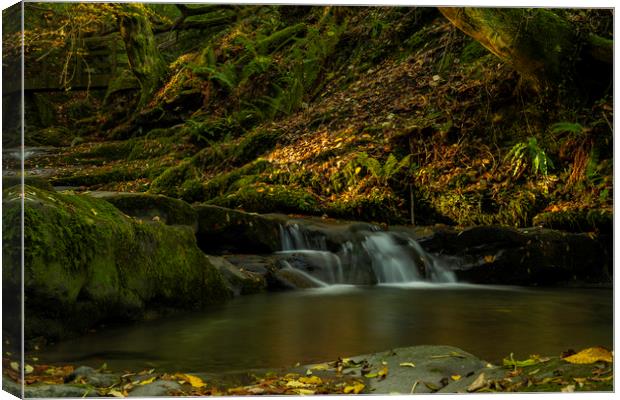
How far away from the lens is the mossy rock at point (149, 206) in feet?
19.9

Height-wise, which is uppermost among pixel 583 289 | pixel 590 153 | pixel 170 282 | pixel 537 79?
pixel 537 79

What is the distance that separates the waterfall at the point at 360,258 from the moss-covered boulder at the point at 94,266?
1.78 meters

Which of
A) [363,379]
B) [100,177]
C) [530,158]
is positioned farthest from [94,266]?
[100,177]

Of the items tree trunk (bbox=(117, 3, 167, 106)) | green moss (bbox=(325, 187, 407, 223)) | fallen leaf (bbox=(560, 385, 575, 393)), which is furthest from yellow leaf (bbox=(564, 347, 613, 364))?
tree trunk (bbox=(117, 3, 167, 106))

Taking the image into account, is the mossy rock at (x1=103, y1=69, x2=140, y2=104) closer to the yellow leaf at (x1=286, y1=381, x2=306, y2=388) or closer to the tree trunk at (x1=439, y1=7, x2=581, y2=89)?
the tree trunk at (x1=439, y1=7, x2=581, y2=89)

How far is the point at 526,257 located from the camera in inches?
279

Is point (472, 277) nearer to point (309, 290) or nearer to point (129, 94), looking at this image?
point (309, 290)

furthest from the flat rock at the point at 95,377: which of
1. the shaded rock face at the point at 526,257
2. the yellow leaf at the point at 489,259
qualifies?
the yellow leaf at the point at 489,259

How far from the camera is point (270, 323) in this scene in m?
4.54

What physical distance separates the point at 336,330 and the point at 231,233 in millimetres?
2863

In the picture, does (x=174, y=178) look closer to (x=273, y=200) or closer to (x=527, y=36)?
(x=273, y=200)

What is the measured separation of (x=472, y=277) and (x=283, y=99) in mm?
6809

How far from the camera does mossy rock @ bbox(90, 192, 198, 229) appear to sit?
6.07 metres

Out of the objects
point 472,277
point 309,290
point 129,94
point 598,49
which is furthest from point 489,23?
point 129,94
